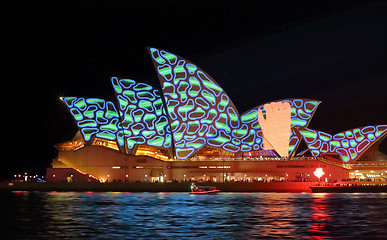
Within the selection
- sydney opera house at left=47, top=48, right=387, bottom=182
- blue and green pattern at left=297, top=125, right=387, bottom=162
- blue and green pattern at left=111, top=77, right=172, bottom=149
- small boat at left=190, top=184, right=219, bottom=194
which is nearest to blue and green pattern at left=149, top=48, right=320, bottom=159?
sydney opera house at left=47, top=48, right=387, bottom=182

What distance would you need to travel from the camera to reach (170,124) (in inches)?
3366

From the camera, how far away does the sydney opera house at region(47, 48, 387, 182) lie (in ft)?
278

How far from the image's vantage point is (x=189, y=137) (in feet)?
285

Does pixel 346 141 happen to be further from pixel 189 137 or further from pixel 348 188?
pixel 189 137

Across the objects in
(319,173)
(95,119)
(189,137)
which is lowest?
(319,173)

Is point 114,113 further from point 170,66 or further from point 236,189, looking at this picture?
point 236,189

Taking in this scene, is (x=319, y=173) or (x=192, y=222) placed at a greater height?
(x=319, y=173)

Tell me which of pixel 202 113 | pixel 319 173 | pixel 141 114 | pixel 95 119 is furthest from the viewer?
pixel 319 173

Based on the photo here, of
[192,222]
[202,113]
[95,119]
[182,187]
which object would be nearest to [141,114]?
[95,119]

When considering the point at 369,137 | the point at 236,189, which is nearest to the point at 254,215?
the point at 236,189

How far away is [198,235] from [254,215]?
11.1 meters

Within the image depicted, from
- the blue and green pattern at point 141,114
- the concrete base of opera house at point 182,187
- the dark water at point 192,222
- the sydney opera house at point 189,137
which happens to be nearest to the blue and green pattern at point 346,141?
the sydney opera house at point 189,137

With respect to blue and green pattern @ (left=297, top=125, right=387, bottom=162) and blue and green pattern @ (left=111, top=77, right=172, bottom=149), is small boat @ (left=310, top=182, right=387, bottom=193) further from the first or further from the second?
blue and green pattern @ (left=111, top=77, right=172, bottom=149)

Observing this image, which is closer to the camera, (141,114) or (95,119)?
(141,114)
